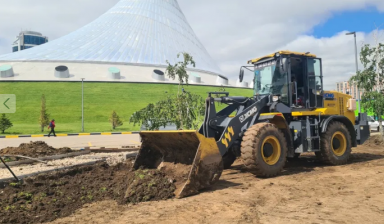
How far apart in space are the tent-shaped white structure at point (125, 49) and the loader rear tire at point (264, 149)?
4570 centimetres

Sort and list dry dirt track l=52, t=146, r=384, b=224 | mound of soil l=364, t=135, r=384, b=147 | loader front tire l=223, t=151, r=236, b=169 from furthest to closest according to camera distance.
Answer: mound of soil l=364, t=135, r=384, b=147
loader front tire l=223, t=151, r=236, b=169
dry dirt track l=52, t=146, r=384, b=224

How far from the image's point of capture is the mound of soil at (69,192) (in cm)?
548

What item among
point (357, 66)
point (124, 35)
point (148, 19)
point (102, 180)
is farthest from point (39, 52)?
point (102, 180)

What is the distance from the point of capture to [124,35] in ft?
244

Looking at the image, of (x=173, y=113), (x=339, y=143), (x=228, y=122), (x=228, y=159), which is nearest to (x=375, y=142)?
(x=339, y=143)

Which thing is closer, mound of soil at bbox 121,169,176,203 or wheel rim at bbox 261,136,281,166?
mound of soil at bbox 121,169,176,203

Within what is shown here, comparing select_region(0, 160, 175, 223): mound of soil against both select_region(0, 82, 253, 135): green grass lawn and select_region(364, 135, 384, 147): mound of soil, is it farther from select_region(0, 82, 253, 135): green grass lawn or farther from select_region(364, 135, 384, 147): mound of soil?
select_region(0, 82, 253, 135): green grass lawn

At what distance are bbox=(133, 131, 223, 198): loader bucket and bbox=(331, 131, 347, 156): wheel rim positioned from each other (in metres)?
4.67

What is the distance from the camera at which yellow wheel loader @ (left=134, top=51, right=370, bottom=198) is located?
723 cm

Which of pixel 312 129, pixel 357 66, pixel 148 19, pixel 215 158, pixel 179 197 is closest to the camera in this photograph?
pixel 179 197

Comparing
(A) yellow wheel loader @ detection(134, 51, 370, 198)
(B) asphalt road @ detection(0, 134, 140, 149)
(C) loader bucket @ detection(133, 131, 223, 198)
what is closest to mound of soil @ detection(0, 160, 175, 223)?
(C) loader bucket @ detection(133, 131, 223, 198)

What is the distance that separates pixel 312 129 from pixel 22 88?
42.7m

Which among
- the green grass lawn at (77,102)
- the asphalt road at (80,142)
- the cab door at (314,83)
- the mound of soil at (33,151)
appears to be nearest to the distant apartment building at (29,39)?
the green grass lawn at (77,102)

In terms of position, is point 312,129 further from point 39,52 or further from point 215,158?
point 39,52
